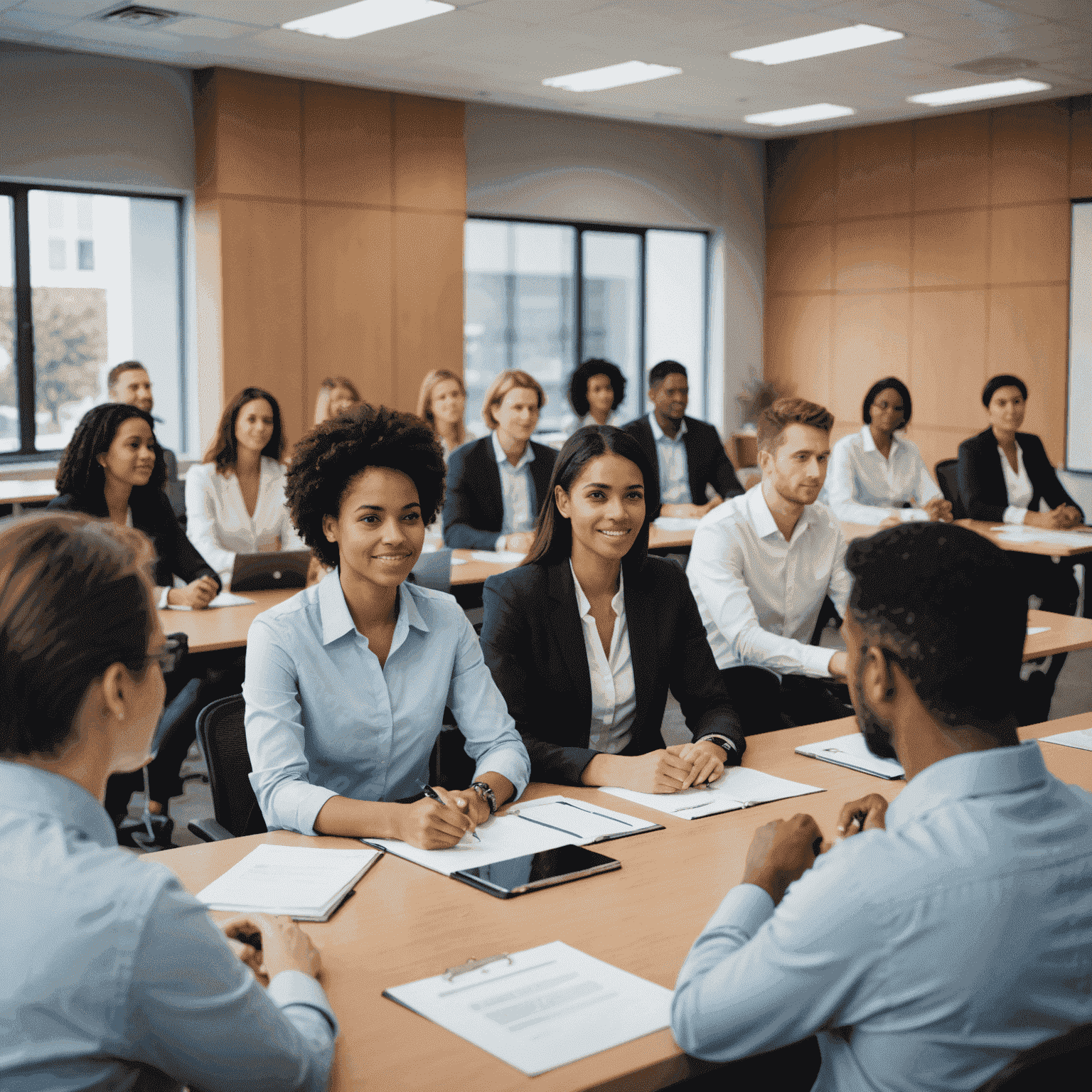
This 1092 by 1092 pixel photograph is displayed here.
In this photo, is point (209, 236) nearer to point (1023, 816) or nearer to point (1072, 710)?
point (1072, 710)

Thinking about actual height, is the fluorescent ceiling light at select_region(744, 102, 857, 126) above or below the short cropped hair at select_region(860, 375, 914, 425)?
above

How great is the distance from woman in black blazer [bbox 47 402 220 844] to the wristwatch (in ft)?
6.21

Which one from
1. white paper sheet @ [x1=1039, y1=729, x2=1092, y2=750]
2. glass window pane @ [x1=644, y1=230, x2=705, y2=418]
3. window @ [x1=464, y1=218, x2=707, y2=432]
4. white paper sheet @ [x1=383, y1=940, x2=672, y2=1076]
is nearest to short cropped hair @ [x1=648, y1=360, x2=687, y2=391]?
window @ [x1=464, y1=218, x2=707, y2=432]

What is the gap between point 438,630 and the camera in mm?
2471

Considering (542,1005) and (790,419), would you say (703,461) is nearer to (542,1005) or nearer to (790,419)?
(790,419)

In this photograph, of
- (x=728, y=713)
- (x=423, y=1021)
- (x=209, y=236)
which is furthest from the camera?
(x=209, y=236)

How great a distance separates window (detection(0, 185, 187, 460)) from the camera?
7.70 metres

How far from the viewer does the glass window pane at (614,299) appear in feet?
34.9

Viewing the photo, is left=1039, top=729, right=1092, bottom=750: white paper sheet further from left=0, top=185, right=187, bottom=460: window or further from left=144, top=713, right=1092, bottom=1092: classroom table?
left=0, top=185, right=187, bottom=460: window

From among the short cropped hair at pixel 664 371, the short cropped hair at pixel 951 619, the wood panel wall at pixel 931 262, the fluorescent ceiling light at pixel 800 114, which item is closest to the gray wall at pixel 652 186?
the wood panel wall at pixel 931 262

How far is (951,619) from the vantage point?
131 centimetres

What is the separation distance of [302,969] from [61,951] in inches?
18.2

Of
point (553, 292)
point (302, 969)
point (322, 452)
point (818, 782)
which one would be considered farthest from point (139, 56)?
point (302, 969)

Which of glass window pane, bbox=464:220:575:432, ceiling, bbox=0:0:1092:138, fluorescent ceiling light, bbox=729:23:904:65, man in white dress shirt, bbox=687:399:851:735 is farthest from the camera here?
glass window pane, bbox=464:220:575:432
